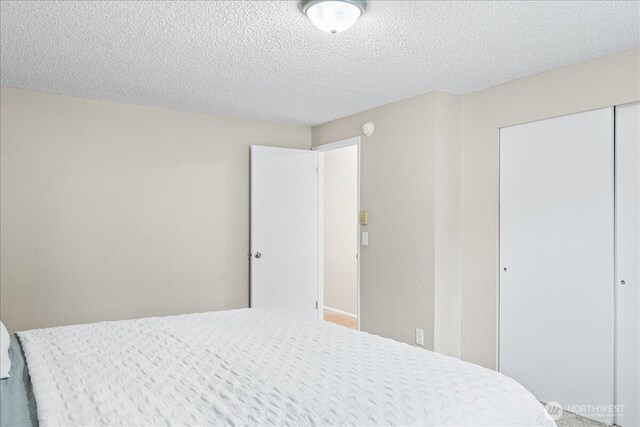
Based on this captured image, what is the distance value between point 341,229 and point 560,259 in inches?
128

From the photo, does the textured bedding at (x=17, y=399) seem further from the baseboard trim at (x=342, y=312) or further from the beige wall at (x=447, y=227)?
the baseboard trim at (x=342, y=312)

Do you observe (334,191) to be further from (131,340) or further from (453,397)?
(453,397)

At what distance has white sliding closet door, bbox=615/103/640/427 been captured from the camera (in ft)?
8.96

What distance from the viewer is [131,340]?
7.41ft

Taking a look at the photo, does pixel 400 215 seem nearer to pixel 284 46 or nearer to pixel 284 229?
pixel 284 229

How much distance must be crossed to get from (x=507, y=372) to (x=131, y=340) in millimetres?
2690

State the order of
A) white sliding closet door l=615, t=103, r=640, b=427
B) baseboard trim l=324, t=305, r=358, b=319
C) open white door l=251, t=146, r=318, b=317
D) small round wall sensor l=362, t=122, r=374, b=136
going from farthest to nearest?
baseboard trim l=324, t=305, r=358, b=319, open white door l=251, t=146, r=318, b=317, small round wall sensor l=362, t=122, r=374, b=136, white sliding closet door l=615, t=103, r=640, b=427

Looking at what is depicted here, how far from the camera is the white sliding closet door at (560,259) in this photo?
2889 millimetres

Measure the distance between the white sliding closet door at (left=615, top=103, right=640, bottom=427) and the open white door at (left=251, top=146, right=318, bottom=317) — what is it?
286 centimetres

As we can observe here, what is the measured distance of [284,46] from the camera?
270cm
